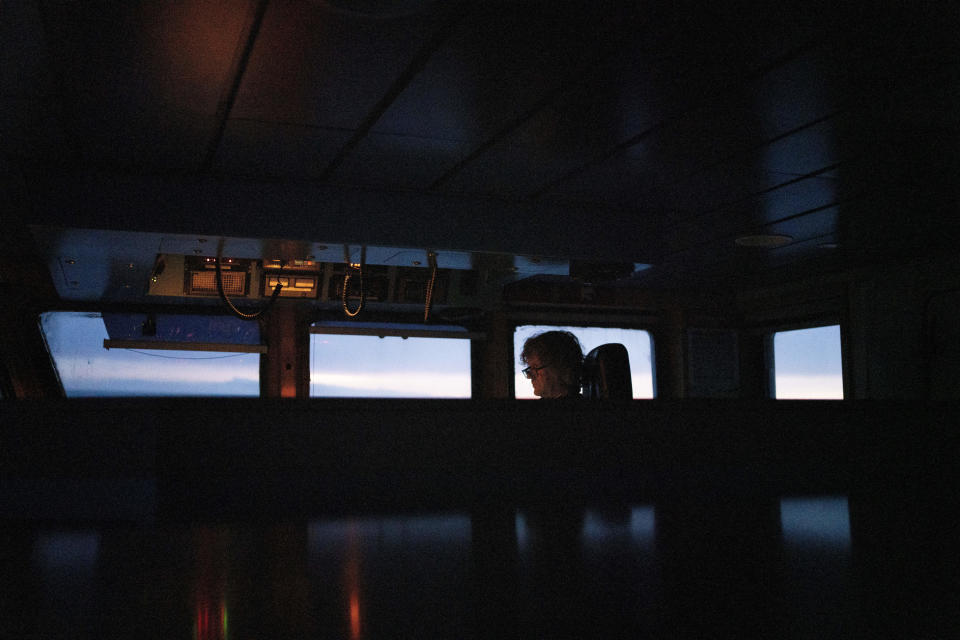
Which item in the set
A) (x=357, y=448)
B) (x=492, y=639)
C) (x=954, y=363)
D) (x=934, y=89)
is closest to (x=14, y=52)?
(x=357, y=448)

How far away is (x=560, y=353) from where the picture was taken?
117 inches

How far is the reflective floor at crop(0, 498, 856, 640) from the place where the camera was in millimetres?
869

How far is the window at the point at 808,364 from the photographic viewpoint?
5484 millimetres

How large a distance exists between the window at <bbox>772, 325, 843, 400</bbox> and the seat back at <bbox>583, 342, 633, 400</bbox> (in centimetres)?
311

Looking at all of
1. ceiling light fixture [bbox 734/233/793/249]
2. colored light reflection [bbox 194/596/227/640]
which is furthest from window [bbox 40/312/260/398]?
colored light reflection [bbox 194/596/227/640]

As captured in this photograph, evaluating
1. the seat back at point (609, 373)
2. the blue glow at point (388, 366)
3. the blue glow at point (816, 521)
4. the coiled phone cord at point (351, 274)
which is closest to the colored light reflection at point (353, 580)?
the blue glow at point (816, 521)

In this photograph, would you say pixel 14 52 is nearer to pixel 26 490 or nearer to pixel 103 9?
pixel 103 9

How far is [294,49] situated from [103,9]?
0.43 m

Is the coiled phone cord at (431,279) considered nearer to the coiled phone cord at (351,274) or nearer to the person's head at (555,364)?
the coiled phone cord at (351,274)

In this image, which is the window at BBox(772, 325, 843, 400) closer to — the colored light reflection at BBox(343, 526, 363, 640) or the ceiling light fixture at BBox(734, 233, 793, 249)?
the ceiling light fixture at BBox(734, 233, 793, 249)

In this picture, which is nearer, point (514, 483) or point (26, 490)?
point (26, 490)

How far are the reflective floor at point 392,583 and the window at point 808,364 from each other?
4.09 metres

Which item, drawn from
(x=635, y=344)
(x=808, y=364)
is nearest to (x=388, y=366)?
(x=635, y=344)

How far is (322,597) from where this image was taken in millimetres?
1015
